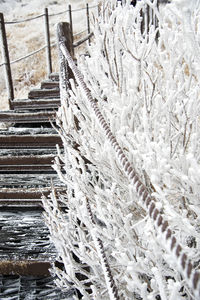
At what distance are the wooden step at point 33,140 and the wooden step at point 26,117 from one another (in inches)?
22.8

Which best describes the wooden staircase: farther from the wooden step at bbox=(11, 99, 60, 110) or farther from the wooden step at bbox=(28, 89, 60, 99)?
the wooden step at bbox=(28, 89, 60, 99)

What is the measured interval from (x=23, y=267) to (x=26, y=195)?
2.58ft

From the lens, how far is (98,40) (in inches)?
93.5

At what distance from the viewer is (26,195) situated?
2.74m

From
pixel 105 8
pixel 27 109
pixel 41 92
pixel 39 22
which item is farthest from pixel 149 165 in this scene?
pixel 39 22

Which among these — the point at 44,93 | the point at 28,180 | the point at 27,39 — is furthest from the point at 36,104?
the point at 27,39

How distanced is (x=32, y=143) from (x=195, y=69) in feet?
6.68

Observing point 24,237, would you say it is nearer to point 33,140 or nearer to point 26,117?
point 33,140

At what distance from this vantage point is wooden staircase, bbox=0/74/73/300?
204 cm

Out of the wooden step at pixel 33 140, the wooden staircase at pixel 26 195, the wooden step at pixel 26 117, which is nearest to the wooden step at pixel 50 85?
the wooden staircase at pixel 26 195

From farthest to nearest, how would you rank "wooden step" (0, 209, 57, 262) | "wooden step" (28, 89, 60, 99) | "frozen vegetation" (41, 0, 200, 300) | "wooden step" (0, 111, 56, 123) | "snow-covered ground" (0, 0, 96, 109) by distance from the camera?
"snow-covered ground" (0, 0, 96, 109) < "wooden step" (28, 89, 60, 99) < "wooden step" (0, 111, 56, 123) < "wooden step" (0, 209, 57, 262) < "frozen vegetation" (41, 0, 200, 300)

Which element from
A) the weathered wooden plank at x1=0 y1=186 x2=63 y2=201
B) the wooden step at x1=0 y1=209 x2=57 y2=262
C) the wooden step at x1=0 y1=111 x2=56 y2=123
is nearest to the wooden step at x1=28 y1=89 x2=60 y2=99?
the wooden step at x1=0 y1=111 x2=56 y2=123

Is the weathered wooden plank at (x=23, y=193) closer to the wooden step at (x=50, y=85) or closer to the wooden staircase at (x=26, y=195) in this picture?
the wooden staircase at (x=26, y=195)

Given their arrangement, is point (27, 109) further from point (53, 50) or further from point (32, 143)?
point (53, 50)
